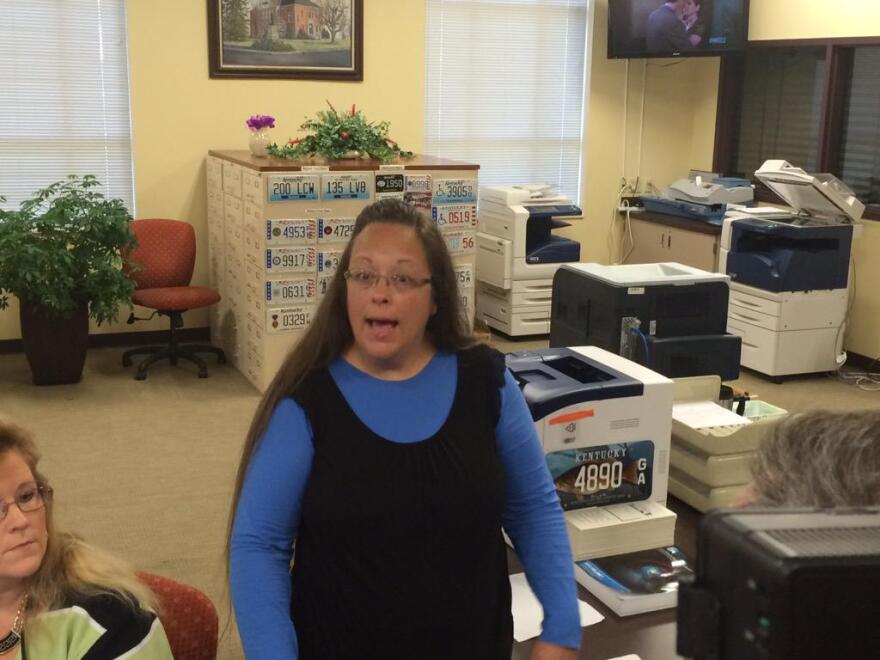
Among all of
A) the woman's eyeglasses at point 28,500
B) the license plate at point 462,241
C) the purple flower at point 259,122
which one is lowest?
the license plate at point 462,241

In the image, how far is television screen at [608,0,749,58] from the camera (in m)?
6.84

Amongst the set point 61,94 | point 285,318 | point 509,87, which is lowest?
point 285,318

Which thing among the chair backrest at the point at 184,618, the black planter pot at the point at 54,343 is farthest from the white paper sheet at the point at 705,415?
the black planter pot at the point at 54,343

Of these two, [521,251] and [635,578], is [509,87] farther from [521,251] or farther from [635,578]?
[635,578]

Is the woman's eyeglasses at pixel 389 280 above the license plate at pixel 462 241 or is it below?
above

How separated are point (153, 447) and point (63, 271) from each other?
1.22 m

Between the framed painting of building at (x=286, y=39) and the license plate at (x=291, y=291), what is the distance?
173 cm

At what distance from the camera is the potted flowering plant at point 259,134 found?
5863 millimetres

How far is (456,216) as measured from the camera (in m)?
5.86

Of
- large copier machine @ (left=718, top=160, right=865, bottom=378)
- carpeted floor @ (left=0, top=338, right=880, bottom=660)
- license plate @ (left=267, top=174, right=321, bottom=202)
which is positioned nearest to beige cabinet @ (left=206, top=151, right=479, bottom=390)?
license plate @ (left=267, top=174, right=321, bottom=202)

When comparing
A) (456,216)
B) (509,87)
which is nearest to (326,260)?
(456,216)

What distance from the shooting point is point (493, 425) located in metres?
1.63

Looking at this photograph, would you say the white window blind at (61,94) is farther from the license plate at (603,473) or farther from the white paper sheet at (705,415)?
the license plate at (603,473)

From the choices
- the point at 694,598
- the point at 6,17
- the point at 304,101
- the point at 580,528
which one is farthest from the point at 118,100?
the point at 694,598
